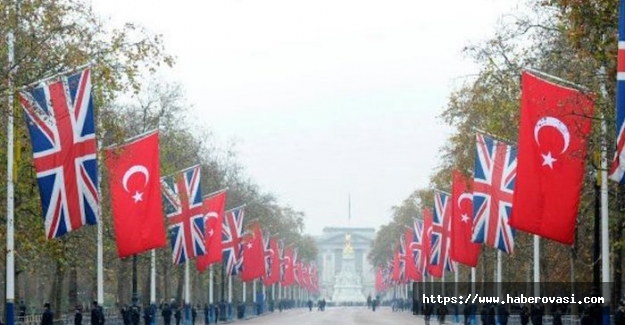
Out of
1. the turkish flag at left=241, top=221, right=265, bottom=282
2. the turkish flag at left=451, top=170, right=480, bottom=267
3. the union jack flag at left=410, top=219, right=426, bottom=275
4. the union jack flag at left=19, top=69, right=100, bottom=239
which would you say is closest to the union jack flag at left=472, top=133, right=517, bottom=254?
the turkish flag at left=451, top=170, right=480, bottom=267

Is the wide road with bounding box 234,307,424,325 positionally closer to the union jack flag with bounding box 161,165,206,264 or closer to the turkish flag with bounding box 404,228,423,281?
the turkish flag with bounding box 404,228,423,281

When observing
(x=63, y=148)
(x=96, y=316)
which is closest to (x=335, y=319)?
(x=96, y=316)

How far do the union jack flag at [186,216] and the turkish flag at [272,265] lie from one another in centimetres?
4780

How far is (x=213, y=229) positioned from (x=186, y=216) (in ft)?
27.9

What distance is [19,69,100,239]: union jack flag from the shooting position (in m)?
34.7

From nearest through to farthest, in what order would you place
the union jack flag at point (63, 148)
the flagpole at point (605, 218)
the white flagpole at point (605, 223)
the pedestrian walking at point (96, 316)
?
the union jack flag at point (63, 148) < the flagpole at point (605, 218) < the white flagpole at point (605, 223) < the pedestrian walking at point (96, 316)

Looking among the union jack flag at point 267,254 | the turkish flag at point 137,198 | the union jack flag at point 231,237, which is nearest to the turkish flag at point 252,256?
the union jack flag at point 267,254

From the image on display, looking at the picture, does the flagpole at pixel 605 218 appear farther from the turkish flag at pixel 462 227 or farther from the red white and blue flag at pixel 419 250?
the red white and blue flag at pixel 419 250

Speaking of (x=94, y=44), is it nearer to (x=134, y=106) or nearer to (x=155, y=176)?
(x=155, y=176)

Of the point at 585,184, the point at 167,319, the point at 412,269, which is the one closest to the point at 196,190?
the point at 167,319

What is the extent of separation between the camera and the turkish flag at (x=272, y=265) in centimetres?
11240

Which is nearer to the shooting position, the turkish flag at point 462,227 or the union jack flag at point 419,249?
the turkish flag at point 462,227

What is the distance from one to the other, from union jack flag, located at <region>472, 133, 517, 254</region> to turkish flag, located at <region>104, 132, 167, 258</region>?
11.0 m

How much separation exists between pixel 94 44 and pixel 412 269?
63508 mm
